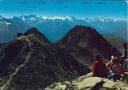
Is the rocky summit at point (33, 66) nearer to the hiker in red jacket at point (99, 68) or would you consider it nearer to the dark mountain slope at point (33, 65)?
the dark mountain slope at point (33, 65)

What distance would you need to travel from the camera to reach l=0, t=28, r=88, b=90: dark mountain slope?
3379cm

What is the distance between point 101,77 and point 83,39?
3208 cm

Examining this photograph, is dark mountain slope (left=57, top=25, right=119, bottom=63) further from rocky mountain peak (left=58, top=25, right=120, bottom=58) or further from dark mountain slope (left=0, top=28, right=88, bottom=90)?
dark mountain slope (left=0, top=28, right=88, bottom=90)

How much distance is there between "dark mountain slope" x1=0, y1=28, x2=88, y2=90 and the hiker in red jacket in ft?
20.2

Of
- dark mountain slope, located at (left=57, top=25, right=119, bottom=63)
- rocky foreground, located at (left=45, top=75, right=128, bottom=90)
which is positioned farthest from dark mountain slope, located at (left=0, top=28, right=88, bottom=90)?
dark mountain slope, located at (left=57, top=25, right=119, bottom=63)

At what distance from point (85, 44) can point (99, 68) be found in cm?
3157

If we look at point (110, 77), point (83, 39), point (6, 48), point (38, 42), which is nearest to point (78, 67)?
point (38, 42)

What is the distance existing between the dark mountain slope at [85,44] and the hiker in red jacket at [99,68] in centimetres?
2066

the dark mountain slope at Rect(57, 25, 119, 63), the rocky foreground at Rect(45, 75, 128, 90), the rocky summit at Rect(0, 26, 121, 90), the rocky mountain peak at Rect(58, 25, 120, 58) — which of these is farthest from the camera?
the rocky mountain peak at Rect(58, 25, 120, 58)

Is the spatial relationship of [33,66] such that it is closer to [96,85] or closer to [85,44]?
[96,85]

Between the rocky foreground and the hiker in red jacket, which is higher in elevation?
the hiker in red jacket

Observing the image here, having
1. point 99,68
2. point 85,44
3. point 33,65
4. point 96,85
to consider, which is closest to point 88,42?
point 85,44

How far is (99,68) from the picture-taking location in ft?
93.5

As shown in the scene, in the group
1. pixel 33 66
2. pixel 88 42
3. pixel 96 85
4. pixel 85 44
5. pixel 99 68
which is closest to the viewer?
pixel 96 85
